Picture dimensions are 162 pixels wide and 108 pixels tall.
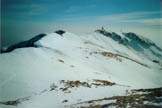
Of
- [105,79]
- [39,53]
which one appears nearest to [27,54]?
[39,53]

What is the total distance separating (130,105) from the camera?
657cm

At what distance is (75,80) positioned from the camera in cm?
772

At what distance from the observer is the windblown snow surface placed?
6.95 m

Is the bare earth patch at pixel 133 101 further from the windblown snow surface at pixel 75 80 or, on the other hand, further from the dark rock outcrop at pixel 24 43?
the dark rock outcrop at pixel 24 43

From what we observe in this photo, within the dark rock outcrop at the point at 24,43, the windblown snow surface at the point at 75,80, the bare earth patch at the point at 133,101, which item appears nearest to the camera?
the bare earth patch at the point at 133,101

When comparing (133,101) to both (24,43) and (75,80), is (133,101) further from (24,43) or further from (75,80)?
(24,43)

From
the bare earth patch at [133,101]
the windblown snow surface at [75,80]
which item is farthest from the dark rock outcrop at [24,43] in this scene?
the bare earth patch at [133,101]

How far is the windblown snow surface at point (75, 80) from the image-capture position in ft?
22.8

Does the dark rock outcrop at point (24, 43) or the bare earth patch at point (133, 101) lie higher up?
the dark rock outcrop at point (24, 43)

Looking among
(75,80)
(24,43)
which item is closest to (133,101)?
(75,80)

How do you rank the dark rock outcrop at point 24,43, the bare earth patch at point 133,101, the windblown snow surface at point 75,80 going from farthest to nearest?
the dark rock outcrop at point 24,43 → the windblown snow surface at point 75,80 → the bare earth patch at point 133,101

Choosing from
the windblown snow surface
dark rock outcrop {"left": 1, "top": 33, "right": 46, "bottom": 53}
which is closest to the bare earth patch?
the windblown snow surface

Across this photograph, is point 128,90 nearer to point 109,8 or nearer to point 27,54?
point 109,8

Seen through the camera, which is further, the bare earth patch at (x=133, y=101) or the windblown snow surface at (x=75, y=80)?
the windblown snow surface at (x=75, y=80)
